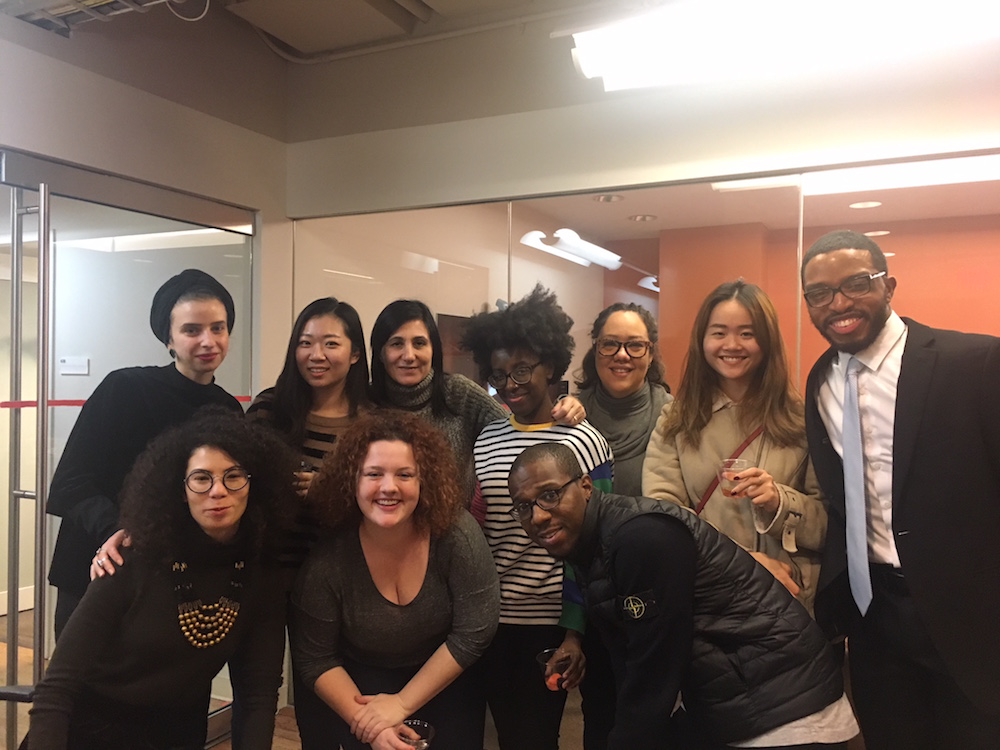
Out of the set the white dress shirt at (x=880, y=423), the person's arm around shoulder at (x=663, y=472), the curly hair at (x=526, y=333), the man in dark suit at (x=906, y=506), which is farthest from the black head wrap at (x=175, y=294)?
the white dress shirt at (x=880, y=423)

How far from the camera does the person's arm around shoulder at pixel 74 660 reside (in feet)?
5.66

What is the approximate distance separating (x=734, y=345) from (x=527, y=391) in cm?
63

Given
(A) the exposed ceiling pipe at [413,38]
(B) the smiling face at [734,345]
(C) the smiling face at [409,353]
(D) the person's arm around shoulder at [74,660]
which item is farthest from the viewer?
(A) the exposed ceiling pipe at [413,38]

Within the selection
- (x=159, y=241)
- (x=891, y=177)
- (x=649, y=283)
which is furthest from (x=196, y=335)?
(x=891, y=177)

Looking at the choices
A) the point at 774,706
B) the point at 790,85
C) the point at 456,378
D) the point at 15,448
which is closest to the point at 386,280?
the point at 456,378

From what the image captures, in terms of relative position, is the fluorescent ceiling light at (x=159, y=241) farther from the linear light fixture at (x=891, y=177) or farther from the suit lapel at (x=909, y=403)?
the suit lapel at (x=909, y=403)

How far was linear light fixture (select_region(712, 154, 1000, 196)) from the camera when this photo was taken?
2.46 meters

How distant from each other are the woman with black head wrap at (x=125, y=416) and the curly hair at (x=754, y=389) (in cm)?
141

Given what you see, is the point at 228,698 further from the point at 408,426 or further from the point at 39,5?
the point at 39,5

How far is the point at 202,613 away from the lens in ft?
6.12

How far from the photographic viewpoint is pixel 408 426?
2.07 m

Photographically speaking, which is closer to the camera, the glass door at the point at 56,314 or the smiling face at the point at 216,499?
the smiling face at the point at 216,499

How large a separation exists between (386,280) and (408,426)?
60.2 inches

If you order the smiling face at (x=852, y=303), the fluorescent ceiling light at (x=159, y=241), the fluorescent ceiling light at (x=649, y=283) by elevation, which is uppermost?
the fluorescent ceiling light at (x=159, y=241)
